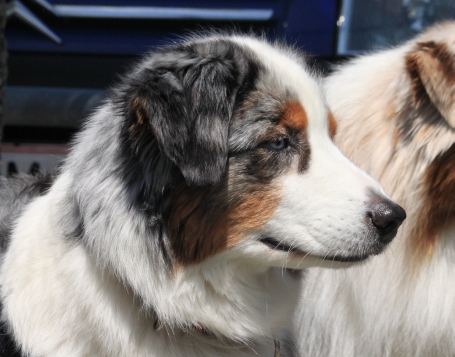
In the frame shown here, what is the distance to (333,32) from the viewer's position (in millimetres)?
5977

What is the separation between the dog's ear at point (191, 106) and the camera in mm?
2330

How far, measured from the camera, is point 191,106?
7.92 feet

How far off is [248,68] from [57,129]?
4202mm

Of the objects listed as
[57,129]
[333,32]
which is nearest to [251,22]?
[333,32]

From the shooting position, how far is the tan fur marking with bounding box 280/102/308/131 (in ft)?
8.34

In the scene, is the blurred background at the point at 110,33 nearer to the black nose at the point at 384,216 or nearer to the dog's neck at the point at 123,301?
the dog's neck at the point at 123,301

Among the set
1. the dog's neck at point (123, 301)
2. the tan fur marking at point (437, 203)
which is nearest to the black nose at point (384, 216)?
the dog's neck at point (123, 301)

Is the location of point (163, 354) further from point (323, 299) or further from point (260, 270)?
point (323, 299)

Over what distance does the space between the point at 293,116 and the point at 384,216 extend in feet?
1.67

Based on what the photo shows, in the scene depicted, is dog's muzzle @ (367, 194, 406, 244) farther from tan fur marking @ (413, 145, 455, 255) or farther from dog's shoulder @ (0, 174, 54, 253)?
dog's shoulder @ (0, 174, 54, 253)

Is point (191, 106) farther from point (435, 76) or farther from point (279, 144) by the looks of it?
point (435, 76)

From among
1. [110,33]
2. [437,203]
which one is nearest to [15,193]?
[437,203]

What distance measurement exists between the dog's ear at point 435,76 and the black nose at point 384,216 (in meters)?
0.74

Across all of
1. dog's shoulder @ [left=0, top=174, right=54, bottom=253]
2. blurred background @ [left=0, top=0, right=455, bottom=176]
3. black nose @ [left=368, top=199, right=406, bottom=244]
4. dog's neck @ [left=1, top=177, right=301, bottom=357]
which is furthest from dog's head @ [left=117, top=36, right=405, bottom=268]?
blurred background @ [left=0, top=0, right=455, bottom=176]
